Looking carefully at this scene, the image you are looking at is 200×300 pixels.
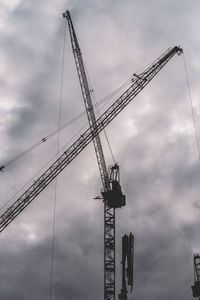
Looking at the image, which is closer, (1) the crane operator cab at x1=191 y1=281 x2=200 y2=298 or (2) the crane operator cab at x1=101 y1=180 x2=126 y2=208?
(1) the crane operator cab at x1=191 y1=281 x2=200 y2=298

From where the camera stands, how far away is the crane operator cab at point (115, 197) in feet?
259

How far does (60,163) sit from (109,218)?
50.5 feet

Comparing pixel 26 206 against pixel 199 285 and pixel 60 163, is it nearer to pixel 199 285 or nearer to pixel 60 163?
pixel 60 163

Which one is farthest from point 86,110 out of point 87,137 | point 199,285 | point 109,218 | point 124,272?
point 124,272

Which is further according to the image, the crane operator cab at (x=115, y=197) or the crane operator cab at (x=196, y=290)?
the crane operator cab at (x=115, y=197)

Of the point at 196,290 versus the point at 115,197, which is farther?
the point at 115,197

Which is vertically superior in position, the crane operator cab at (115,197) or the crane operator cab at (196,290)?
the crane operator cab at (115,197)

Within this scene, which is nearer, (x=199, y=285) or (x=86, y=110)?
(x=199, y=285)

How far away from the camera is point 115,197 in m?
79.3

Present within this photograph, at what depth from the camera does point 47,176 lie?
260 ft

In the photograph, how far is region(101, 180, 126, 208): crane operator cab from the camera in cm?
7894

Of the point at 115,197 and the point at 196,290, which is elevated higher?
the point at 115,197

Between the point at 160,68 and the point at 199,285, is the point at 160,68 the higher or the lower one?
the higher one

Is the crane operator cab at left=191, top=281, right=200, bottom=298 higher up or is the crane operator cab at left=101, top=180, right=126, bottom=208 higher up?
the crane operator cab at left=101, top=180, right=126, bottom=208
